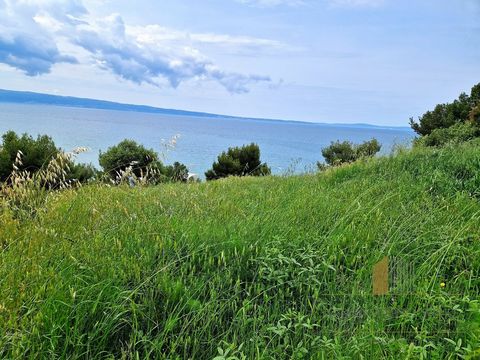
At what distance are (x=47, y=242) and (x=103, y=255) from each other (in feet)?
1.83

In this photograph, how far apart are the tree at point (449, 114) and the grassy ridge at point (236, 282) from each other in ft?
46.4

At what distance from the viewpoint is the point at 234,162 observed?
57.9ft

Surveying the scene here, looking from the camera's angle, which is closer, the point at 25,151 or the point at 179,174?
the point at 179,174

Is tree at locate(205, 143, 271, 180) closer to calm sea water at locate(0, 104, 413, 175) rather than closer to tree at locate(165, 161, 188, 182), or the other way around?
calm sea water at locate(0, 104, 413, 175)

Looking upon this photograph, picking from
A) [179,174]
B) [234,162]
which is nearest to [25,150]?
[179,174]

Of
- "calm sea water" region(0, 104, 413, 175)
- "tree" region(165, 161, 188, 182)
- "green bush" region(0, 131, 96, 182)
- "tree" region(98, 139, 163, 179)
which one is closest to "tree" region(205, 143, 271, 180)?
"calm sea water" region(0, 104, 413, 175)

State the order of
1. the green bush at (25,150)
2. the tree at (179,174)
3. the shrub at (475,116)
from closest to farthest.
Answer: the tree at (179,174) < the green bush at (25,150) < the shrub at (475,116)

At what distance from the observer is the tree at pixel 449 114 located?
52.3 ft

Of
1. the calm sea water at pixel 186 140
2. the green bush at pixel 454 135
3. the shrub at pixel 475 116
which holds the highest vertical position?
the shrub at pixel 475 116

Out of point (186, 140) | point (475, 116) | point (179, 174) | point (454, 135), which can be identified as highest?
point (475, 116)

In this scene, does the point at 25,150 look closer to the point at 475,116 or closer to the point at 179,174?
the point at 179,174

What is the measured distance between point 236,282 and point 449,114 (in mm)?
17391

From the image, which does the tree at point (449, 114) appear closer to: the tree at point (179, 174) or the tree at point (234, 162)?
the tree at point (234, 162)

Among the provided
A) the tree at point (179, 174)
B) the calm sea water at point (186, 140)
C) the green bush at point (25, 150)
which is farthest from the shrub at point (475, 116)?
the green bush at point (25, 150)
